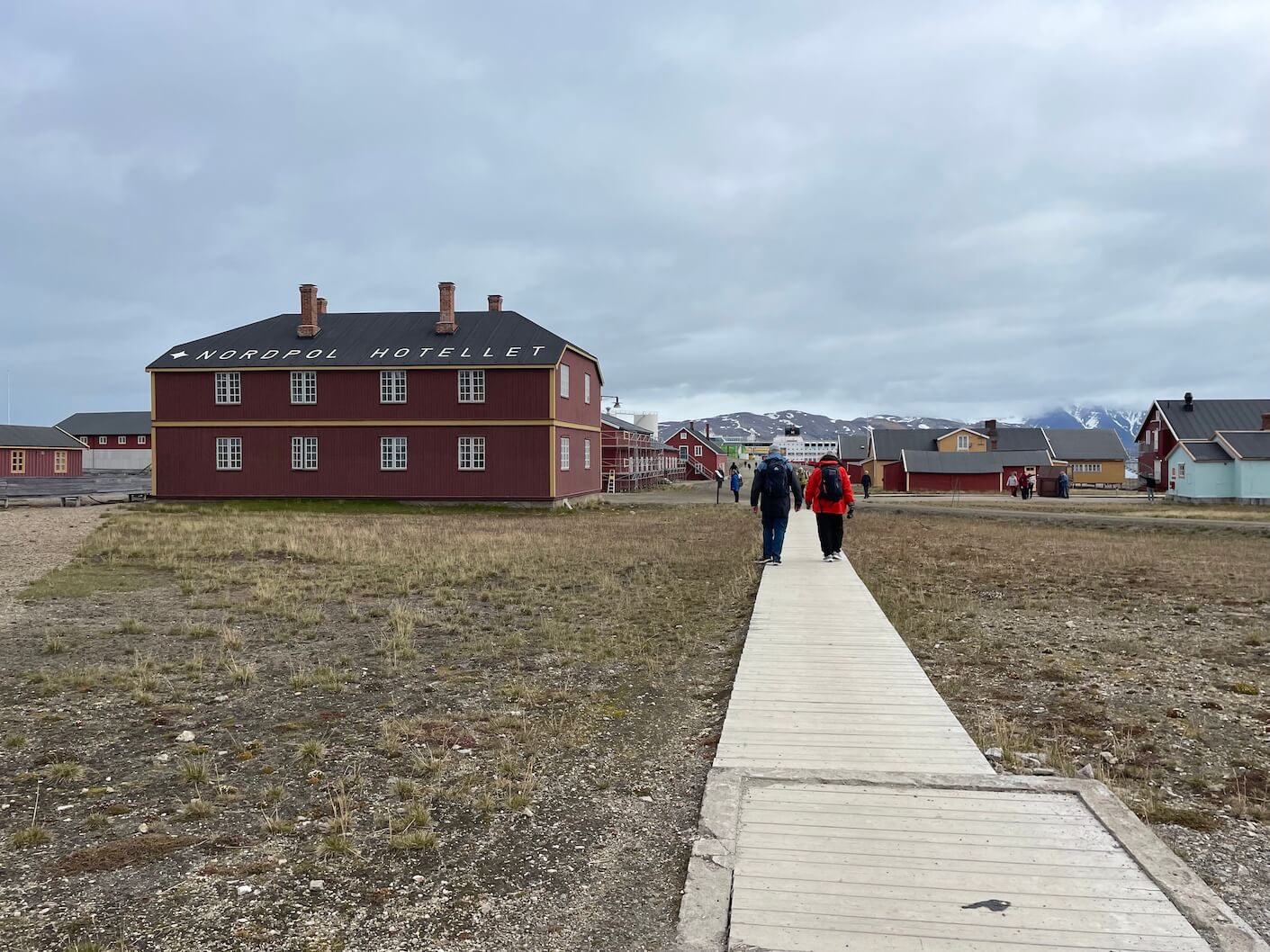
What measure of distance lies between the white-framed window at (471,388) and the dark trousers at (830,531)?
20.5 m

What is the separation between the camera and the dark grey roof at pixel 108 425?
8544 centimetres

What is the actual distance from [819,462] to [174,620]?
31.6 feet

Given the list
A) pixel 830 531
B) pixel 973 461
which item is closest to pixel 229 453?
pixel 830 531

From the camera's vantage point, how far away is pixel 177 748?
6.18m

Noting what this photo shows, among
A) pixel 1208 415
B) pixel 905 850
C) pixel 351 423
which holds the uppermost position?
pixel 1208 415

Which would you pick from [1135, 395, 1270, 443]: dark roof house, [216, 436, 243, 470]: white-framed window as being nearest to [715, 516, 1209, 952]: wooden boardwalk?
[216, 436, 243, 470]: white-framed window

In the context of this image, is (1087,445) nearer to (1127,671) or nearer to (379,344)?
(379,344)

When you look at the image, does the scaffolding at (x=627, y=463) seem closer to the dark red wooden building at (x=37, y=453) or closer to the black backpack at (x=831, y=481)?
the black backpack at (x=831, y=481)

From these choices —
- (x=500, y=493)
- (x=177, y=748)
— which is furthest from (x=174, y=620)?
(x=500, y=493)

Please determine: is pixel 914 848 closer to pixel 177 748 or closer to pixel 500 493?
pixel 177 748

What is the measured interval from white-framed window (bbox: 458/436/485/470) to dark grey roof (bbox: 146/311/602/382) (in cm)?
289

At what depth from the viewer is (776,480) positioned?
14023 millimetres

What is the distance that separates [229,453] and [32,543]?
15.7m

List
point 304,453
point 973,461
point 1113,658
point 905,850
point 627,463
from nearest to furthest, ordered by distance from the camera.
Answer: point 905,850 < point 1113,658 < point 304,453 < point 627,463 < point 973,461
